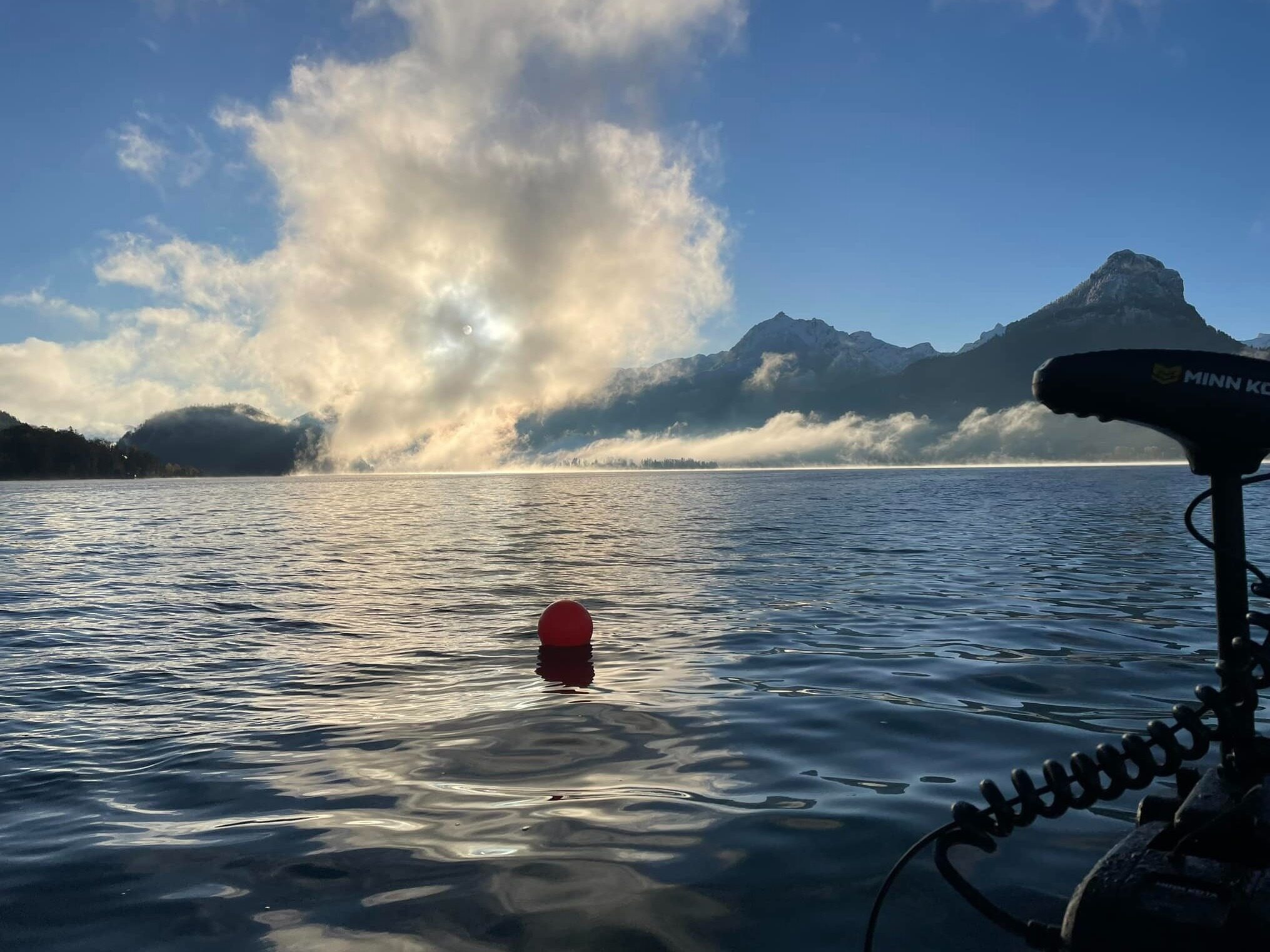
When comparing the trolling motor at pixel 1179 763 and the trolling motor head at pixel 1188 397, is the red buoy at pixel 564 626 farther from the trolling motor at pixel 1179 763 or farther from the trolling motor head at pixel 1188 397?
the trolling motor head at pixel 1188 397

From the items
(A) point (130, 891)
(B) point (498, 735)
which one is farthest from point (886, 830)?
(A) point (130, 891)

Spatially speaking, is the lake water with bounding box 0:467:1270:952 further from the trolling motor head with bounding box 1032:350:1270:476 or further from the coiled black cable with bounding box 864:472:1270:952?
the trolling motor head with bounding box 1032:350:1270:476

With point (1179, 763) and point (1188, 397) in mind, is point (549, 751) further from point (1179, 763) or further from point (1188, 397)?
point (1188, 397)

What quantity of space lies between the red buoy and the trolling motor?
9144mm

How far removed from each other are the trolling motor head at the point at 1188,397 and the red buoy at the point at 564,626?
30.8 feet

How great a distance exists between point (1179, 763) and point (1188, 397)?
3.44ft

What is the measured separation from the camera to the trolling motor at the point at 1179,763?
7.29 feet

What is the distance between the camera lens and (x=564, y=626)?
11.6 meters

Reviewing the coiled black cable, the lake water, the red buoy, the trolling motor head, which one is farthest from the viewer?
the red buoy

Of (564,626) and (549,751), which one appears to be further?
(564,626)

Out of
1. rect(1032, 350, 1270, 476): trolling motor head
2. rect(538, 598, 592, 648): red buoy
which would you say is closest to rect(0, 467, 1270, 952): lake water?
rect(538, 598, 592, 648): red buoy

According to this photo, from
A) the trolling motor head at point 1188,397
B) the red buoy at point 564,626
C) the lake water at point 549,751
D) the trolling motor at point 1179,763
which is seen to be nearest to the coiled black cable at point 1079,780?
the trolling motor at point 1179,763

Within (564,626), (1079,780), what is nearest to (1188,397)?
(1079,780)

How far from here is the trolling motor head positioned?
257cm
